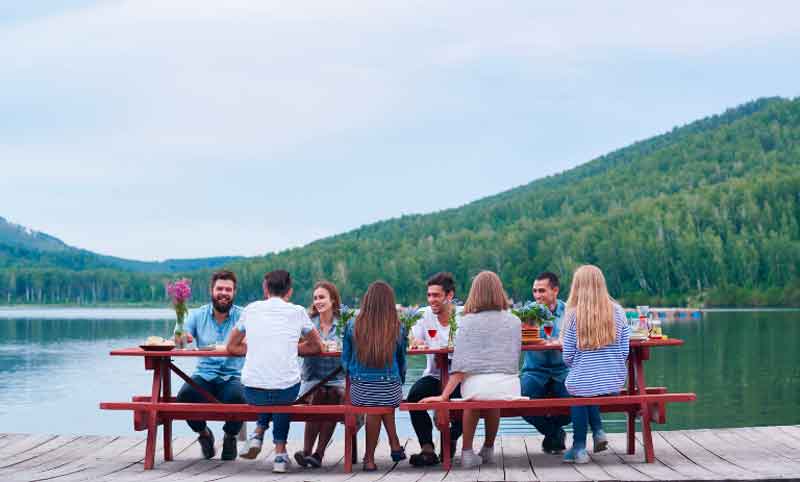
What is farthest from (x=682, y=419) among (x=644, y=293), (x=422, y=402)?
(x=644, y=293)

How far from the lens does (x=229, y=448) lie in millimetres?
8898

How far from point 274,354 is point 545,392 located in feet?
7.97

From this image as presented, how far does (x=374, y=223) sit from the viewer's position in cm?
16600

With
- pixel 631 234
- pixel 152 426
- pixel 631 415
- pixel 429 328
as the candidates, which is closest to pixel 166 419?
pixel 152 426

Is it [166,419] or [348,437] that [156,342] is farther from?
[348,437]

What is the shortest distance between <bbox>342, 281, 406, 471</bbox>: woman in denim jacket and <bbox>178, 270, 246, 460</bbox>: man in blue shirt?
1252 millimetres

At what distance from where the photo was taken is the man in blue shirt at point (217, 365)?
8906 millimetres

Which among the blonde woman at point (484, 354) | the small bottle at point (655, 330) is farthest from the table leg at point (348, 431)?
the small bottle at point (655, 330)

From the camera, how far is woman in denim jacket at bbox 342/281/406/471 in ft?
26.7

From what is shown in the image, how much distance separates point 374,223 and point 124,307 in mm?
40644

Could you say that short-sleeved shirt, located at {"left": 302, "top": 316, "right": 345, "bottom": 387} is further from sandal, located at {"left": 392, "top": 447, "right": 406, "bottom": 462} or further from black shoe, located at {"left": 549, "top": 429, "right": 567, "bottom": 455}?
black shoe, located at {"left": 549, "top": 429, "right": 567, "bottom": 455}

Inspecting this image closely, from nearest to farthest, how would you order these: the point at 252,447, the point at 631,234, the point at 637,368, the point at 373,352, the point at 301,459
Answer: the point at 373,352
the point at 252,447
the point at 301,459
the point at 637,368
the point at 631,234

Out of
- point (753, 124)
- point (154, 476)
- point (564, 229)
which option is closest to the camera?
point (154, 476)

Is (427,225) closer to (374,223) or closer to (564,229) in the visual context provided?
(374,223)
